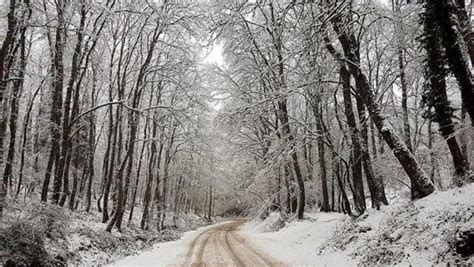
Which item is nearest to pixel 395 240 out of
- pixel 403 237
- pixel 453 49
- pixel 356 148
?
pixel 403 237

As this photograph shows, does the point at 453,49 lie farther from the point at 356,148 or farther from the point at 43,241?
the point at 43,241

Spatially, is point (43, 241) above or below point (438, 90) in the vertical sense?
below

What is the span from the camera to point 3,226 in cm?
→ 846

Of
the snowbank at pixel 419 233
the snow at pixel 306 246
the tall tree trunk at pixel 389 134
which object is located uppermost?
the tall tree trunk at pixel 389 134

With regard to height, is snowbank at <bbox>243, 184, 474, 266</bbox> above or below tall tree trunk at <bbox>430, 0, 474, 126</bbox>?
below

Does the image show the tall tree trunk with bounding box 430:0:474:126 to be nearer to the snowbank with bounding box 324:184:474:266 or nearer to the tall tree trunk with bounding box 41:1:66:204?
the snowbank with bounding box 324:184:474:266

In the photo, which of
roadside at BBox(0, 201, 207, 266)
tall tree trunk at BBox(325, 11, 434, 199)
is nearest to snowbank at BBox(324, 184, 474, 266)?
tall tree trunk at BBox(325, 11, 434, 199)

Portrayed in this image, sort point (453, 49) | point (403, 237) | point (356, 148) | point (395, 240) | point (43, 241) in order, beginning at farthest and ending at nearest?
point (356, 148), point (43, 241), point (395, 240), point (403, 237), point (453, 49)

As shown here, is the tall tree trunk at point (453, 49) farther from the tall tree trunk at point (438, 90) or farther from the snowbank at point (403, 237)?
the snowbank at point (403, 237)

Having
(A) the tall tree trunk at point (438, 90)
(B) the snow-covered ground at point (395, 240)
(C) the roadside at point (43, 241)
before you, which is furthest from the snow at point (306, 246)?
(C) the roadside at point (43, 241)

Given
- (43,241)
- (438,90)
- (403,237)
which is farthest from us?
(438,90)

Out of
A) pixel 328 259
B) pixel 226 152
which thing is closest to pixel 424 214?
pixel 328 259

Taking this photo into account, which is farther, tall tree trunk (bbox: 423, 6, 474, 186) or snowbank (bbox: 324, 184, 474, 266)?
tall tree trunk (bbox: 423, 6, 474, 186)

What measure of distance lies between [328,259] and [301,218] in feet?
34.7
